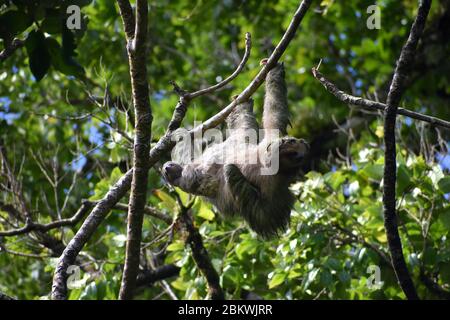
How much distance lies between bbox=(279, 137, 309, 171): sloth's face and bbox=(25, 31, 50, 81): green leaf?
3043 millimetres

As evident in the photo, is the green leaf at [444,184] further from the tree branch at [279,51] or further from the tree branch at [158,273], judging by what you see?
the tree branch at [158,273]

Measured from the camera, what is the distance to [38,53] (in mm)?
4031

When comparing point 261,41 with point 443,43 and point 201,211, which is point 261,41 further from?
point 201,211

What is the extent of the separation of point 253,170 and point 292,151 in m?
0.64

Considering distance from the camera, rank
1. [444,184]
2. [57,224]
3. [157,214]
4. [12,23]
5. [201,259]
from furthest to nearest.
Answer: [157,214], [201,259], [444,184], [57,224], [12,23]

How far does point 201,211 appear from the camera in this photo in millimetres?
7922

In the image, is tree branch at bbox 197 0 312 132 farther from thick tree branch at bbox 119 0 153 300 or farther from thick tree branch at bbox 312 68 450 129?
thick tree branch at bbox 119 0 153 300

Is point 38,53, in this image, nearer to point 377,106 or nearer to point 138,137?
point 138,137

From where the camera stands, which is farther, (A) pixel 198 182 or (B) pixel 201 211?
(B) pixel 201 211

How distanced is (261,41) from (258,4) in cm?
100

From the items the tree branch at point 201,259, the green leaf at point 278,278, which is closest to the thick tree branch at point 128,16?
the tree branch at point 201,259

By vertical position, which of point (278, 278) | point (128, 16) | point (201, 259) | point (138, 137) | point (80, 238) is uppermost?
point (128, 16)

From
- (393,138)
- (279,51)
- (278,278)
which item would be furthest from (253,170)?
(393,138)
